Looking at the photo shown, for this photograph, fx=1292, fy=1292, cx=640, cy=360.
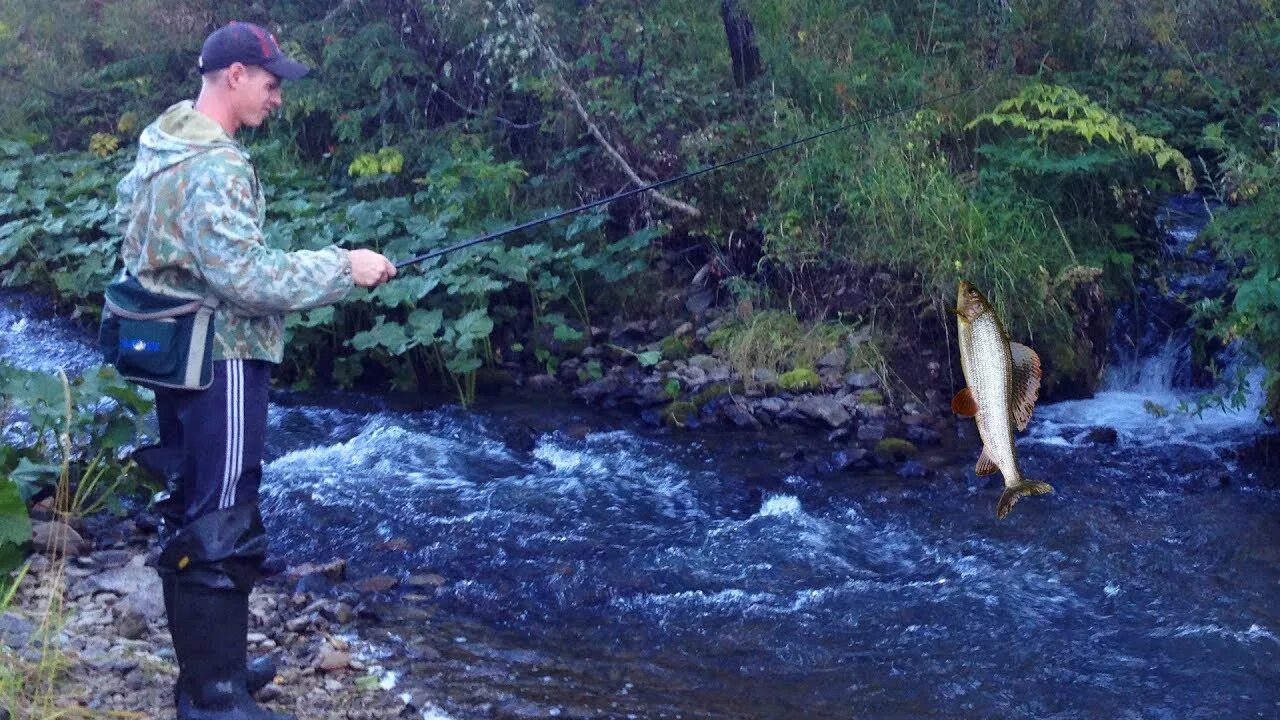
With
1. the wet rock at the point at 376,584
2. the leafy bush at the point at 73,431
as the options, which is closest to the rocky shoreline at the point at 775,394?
the wet rock at the point at 376,584

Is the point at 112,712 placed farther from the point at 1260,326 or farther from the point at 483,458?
the point at 1260,326

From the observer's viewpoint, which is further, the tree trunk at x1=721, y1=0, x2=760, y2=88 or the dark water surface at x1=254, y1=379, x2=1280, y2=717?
the tree trunk at x1=721, y1=0, x2=760, y2=88

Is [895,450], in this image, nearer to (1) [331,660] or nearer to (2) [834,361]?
(2) [834,361]

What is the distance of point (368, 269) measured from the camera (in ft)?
11.3

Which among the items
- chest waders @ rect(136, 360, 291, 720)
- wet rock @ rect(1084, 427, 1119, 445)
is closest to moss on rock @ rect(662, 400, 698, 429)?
wet rock @ rect(1084, 427, 1119, 445)

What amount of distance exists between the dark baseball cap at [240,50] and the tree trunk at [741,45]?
7.51m

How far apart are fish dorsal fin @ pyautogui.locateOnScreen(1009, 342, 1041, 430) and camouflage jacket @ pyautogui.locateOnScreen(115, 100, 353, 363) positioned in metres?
1.89

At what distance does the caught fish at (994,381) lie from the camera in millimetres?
3631

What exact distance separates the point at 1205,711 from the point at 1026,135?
5653 millimetres

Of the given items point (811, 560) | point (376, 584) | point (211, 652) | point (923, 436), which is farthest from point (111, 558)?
point (923, 436)

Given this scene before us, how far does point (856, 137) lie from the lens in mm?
9578

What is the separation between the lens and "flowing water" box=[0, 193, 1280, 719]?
4.76 metres

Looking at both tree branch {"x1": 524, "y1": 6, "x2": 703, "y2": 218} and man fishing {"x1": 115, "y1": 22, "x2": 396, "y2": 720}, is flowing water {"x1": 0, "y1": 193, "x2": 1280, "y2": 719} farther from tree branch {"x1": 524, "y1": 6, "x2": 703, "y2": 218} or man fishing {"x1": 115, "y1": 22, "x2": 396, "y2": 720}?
tree branch {"x1": 524, "y1": 6, "x2": 703, "y2": 218}

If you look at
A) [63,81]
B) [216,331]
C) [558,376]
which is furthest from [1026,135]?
[63,81]
